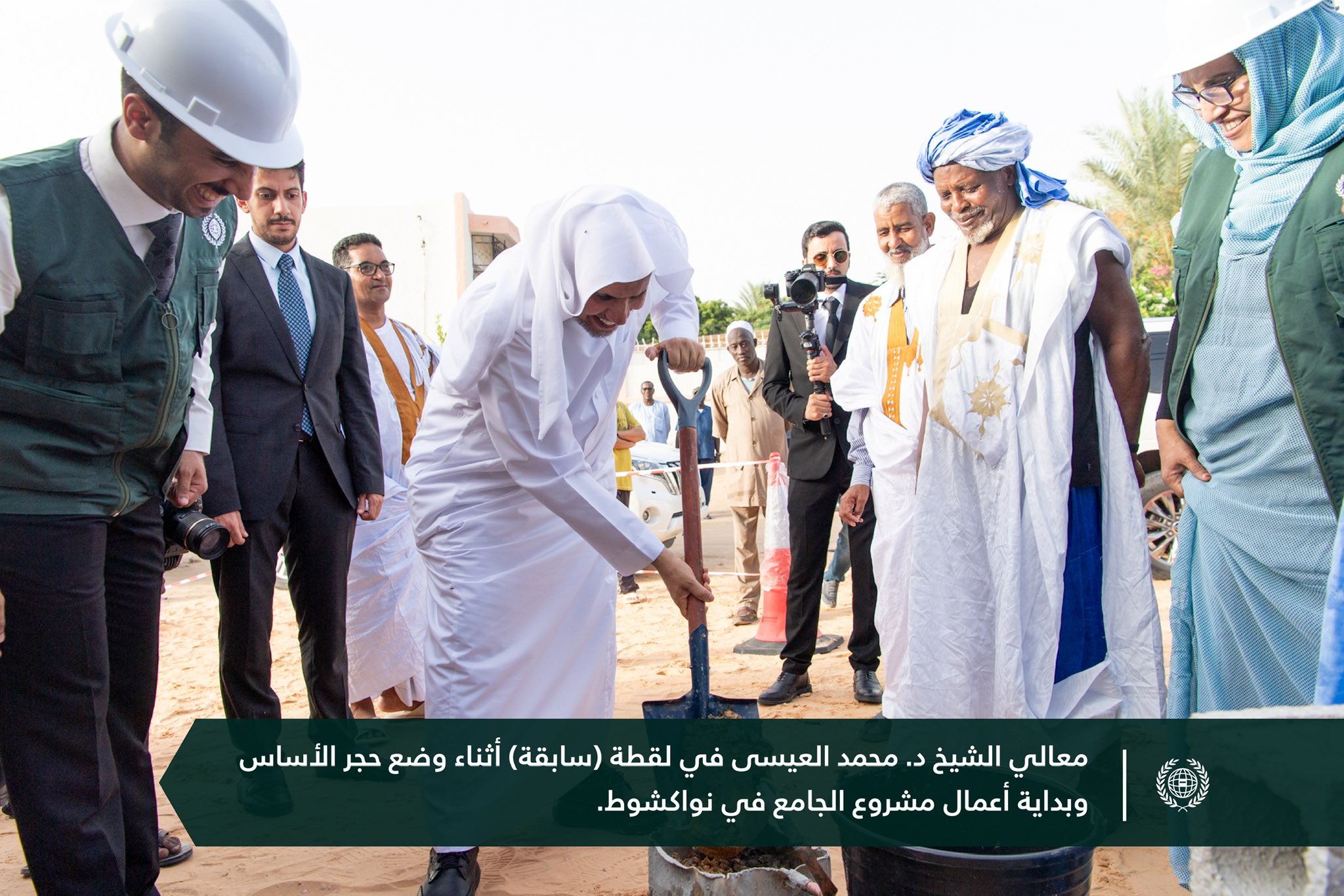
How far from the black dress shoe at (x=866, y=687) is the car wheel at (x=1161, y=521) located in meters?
3.29

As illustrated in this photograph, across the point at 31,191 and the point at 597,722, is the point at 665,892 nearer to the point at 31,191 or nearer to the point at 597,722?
the point at 597,722

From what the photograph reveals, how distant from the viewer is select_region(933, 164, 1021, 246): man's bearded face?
3.13 meters

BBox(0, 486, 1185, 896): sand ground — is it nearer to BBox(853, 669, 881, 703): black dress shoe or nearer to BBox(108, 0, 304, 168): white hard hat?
BBox(853, 669, 881, 703): black dress shoe

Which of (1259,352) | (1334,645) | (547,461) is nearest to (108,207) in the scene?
(547,461)

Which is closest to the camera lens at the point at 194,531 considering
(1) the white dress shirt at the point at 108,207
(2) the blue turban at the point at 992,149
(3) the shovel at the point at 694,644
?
(1) the white dress shirt at the point at 108,207

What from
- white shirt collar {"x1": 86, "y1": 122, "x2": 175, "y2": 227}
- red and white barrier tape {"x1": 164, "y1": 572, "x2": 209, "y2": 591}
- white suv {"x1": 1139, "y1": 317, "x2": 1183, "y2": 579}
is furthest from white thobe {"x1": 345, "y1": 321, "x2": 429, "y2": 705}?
white suv {"x1": 1139, "y1": 317, "x2": 1183, "y2": 579}

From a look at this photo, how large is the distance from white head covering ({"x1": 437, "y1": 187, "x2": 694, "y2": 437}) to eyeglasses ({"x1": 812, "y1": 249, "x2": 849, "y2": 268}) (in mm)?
2194

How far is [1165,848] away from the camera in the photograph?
281 cm

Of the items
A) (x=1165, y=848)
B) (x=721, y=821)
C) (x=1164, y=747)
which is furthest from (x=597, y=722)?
(x=1164, y=747)

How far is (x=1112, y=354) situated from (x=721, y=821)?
6.12 feet

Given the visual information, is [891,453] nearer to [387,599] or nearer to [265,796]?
[387,599]

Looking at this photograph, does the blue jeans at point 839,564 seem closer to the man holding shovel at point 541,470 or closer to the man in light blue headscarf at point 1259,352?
the man holding shovel at point 541,470

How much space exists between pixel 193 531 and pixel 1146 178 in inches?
946

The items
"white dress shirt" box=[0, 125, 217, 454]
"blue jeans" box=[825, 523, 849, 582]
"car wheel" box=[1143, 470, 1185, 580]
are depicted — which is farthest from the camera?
"blue jeans" box=[825, 523, 849, 582]
